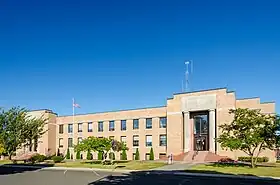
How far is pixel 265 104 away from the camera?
46.6m

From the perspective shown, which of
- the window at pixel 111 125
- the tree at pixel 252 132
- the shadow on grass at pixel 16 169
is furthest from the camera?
the window at pixel 111 125

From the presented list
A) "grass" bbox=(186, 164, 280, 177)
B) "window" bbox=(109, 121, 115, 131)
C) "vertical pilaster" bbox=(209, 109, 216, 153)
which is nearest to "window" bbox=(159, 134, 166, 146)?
"vertical pilaster" bbox=(209, 109, 216, 153)

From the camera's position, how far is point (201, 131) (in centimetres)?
5181

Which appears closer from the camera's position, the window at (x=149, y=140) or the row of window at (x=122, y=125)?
the row of window at (x=122, y=125)

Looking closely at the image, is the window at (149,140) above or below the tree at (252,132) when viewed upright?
below

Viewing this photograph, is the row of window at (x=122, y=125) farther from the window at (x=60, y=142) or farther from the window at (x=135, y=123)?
the window at (x=60, y=142)

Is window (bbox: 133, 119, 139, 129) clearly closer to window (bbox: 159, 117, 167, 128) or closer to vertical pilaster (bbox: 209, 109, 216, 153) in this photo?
window (bbox: 159, 117, 167, 128)

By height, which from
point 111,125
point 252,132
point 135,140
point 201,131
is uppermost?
point 111,125

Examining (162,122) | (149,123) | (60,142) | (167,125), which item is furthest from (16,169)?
(60,142)

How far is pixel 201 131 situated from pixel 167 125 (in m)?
5.28

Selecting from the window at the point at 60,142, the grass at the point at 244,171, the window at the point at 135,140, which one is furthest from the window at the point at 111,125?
the grass at the point at 244,171

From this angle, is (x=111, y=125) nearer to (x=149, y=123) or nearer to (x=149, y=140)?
(x=149, y=123)

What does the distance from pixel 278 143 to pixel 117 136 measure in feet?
104

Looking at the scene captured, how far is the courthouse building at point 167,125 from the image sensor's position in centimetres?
4838
